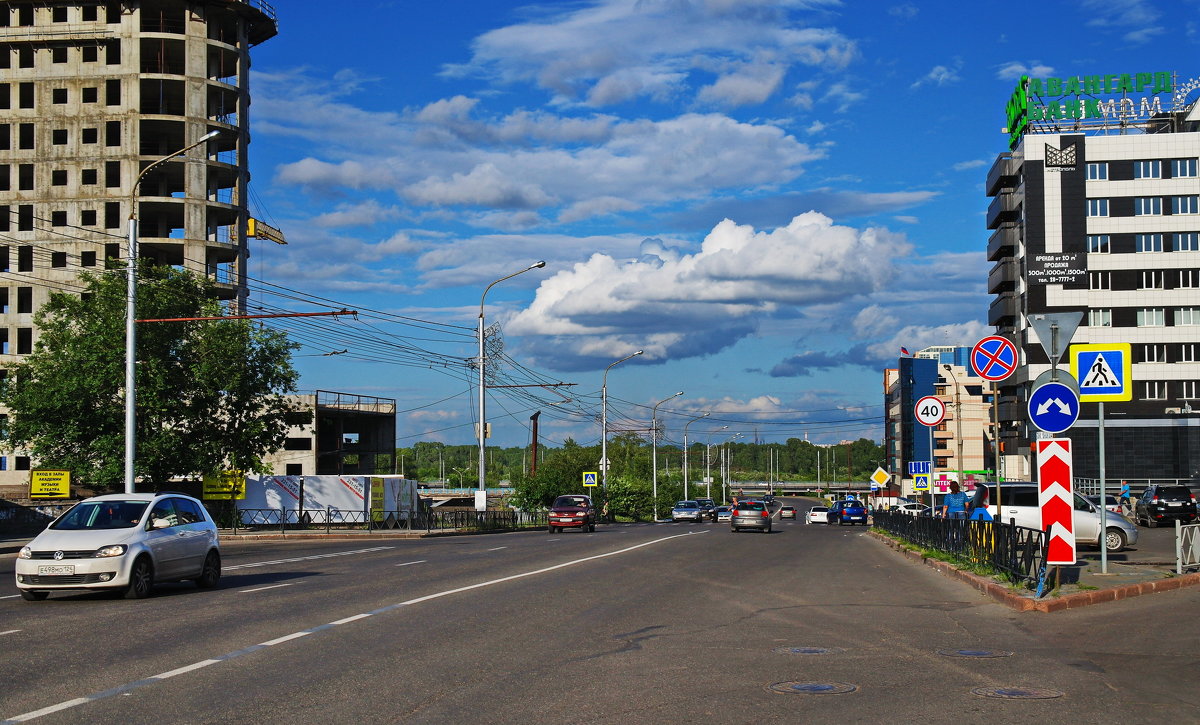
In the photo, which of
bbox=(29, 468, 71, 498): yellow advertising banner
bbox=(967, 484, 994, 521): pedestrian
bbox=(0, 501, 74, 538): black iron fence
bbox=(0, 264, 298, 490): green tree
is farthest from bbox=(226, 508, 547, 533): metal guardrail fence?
bbox=(967, 484, 994, 521): pedestrian

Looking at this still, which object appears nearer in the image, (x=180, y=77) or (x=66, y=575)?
(x=66, y=575)

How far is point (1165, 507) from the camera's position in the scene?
4950cm

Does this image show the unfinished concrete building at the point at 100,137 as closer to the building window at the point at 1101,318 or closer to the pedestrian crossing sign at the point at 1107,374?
the building window at the point at 1101,318

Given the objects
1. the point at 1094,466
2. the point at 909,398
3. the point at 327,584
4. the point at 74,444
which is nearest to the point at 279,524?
the point at 74,444

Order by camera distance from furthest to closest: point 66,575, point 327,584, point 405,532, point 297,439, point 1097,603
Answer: point 297,439
point 405,532
point 327,584
point 66,575
point 1097,603

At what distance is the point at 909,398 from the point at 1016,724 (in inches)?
5443

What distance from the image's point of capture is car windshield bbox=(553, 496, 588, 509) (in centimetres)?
5238

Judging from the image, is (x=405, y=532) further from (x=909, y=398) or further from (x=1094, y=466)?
(x=909, y=398)

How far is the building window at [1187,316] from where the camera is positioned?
276 ft

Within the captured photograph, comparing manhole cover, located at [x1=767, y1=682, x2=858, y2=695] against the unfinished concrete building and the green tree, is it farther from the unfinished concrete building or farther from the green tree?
the unfinished concrete building

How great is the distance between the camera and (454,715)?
782 cm

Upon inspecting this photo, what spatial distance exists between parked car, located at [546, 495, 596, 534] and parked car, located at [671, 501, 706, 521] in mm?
27912

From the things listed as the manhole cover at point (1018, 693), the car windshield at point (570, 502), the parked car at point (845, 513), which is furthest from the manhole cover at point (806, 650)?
the parked car at point (845, 513)

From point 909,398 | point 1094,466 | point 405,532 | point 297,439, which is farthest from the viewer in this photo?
point 909,398
